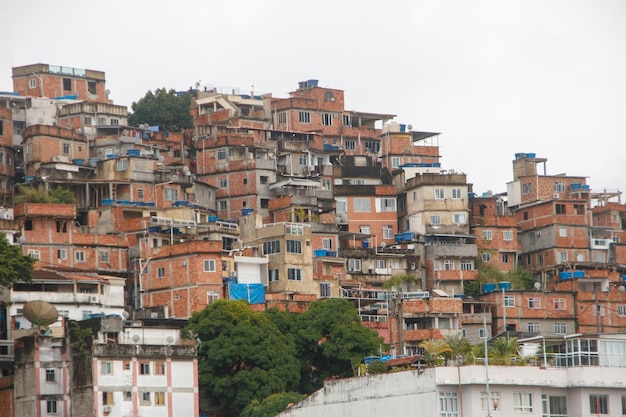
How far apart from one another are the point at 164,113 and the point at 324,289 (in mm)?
28237

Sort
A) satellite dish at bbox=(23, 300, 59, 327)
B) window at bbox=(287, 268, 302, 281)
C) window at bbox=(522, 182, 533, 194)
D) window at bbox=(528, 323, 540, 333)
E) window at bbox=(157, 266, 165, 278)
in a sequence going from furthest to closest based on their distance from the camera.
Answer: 1. window at bbox=(522, 182, 533, 194)
2. window at bbox=(528, 323, 540, 333)
3. window at bbox=(287, 268, 302, 281)
4. window at bbox=(157, 266, 165, 278)
5. satellite dish at bbox=(23, 300, 59, 327)

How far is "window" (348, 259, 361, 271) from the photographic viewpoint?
10206 centimetres

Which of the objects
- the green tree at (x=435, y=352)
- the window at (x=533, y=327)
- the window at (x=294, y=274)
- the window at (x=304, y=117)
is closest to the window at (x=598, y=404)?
the green tree at (x=435, y=352)

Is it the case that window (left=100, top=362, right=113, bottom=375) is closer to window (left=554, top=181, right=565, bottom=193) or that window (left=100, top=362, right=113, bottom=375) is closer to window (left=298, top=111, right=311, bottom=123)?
window (left=554, top=181, right=565, bottom=193)

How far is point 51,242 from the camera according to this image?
94.3 meters

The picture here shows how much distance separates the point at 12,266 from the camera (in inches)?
3157

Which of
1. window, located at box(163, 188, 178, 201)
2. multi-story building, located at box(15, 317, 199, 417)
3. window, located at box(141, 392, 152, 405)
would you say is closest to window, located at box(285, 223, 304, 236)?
window, located at box(163, 188, 178, 201)

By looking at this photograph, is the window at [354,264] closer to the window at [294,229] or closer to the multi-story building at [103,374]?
the window at [294,229]

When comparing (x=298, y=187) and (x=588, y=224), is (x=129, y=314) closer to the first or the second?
(x=298, y=187)

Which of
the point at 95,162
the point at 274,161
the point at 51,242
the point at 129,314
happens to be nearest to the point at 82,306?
the point at 129,314

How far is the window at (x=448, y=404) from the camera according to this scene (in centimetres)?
6444

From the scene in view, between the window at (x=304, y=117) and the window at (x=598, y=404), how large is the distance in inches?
2235

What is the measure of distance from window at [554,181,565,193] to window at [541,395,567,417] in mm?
46909

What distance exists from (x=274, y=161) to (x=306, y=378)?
2810 centimetres
